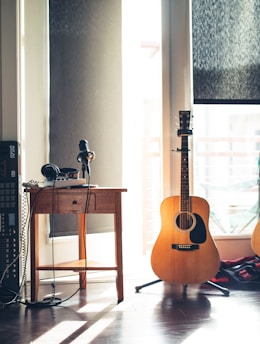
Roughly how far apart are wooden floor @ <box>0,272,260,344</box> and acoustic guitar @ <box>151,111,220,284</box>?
0.45ft

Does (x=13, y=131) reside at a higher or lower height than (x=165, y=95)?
lower

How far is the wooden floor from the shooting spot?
6.50 feet

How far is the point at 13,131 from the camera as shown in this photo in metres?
2.79

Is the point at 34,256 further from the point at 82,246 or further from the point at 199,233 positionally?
the point at 199,233

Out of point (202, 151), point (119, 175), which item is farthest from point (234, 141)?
point (119, 175)

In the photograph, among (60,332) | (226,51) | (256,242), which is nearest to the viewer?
(60,332)

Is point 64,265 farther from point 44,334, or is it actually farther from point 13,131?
point 13,131

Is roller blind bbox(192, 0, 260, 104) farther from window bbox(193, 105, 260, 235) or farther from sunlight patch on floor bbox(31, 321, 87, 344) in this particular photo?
sunlight patch on floor bbox(31, 321, 87, 344)

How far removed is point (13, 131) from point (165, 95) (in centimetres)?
114

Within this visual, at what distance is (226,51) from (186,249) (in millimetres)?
1524

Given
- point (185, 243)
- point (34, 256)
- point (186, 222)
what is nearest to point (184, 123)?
point (186, 222)

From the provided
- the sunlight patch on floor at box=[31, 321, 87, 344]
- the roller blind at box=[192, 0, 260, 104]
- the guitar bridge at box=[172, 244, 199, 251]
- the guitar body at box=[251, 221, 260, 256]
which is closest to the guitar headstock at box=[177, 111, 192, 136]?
the roller blind at box=[192, 0, 260, 104]

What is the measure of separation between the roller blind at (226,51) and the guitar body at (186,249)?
3.00 feet

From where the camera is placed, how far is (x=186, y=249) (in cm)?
266
